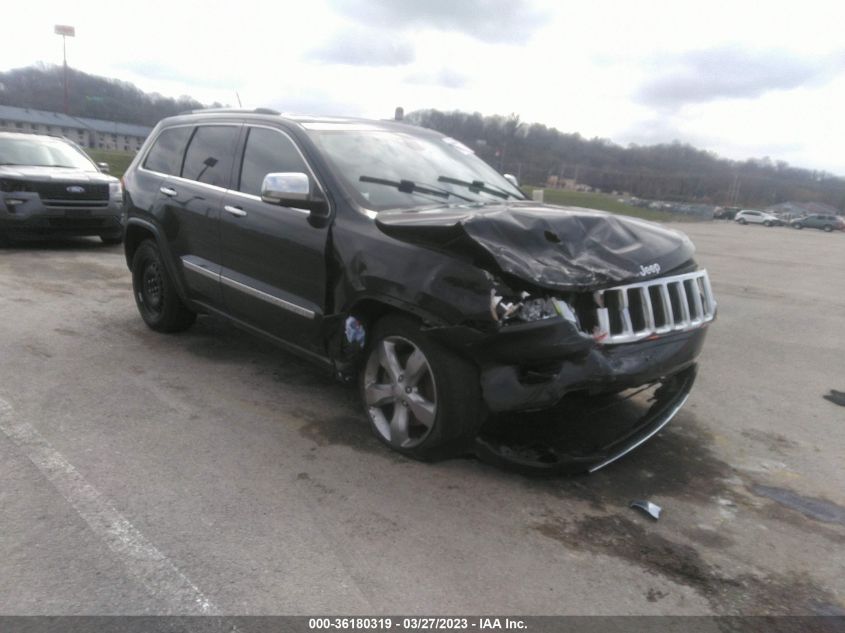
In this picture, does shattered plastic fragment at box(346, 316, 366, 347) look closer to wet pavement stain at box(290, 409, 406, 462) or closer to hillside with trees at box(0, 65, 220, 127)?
wet pavement stain at box(290, 409, 406, 462)

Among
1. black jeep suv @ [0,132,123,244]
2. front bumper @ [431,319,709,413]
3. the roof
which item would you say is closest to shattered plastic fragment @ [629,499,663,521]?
front bumper @ [431,319,709,413]

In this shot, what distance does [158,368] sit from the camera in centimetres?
500

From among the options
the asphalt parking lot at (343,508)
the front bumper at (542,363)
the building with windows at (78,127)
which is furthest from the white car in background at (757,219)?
the front bumper at (542,363)

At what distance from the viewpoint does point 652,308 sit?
3350 mm

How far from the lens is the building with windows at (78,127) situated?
73500mm

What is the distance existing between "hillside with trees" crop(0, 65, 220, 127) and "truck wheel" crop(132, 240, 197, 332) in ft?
182

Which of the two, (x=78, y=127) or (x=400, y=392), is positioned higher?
(x=78, y=127)

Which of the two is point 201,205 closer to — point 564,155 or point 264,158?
point 264,158

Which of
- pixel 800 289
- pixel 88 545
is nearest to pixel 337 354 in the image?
pixel 88 545

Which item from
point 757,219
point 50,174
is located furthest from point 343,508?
point 757,219

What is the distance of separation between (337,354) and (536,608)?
1.90 m

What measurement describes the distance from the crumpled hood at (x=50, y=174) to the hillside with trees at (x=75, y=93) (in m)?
50.0

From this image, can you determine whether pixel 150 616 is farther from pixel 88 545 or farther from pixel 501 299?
pixel 501 299

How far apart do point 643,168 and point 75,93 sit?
61038 millimetres
